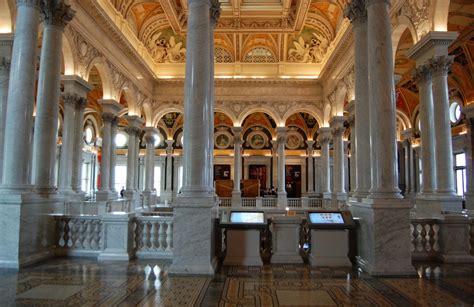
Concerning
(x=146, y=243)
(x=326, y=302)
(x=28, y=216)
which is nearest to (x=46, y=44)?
(x=28, y=216)

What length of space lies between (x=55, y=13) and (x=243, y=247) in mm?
6711

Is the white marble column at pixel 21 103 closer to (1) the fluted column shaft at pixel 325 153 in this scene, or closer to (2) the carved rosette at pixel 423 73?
(2) the carved rosette at pixel 423 73

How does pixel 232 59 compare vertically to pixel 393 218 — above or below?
above

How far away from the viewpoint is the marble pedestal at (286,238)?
707cm

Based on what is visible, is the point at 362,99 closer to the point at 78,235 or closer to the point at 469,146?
the point at 78,235

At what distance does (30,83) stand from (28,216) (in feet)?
8.47

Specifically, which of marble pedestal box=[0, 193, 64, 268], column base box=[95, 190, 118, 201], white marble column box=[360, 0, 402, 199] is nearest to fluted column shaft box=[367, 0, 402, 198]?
white marble column box=[360, 0, 402, 199]

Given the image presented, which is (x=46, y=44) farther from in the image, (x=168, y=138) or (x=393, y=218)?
(x=168, y=138)

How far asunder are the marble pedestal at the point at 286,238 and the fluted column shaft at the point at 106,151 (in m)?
10.2

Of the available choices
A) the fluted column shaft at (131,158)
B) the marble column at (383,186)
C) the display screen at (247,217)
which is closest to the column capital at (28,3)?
the display screen at (247,217)

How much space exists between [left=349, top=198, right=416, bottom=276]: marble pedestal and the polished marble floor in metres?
0.22

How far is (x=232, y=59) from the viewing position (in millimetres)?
20750

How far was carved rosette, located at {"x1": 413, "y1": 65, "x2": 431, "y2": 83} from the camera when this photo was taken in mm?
9960

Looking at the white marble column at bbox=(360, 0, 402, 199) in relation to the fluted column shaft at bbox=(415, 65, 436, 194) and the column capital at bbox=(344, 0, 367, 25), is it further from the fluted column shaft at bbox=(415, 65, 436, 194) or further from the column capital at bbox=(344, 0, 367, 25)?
the fluted column shaft at bbox=(415, 65, 436, 194)
